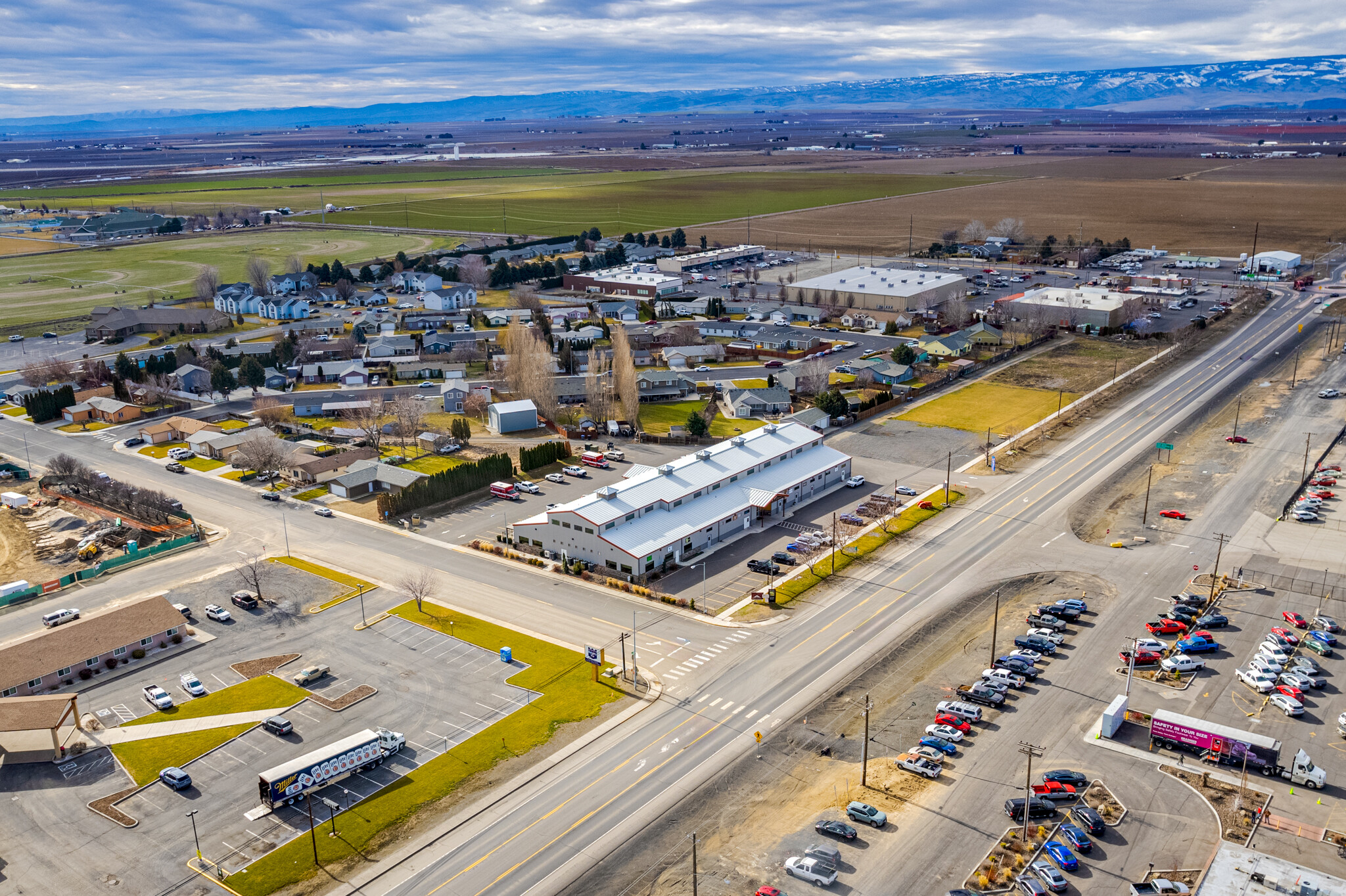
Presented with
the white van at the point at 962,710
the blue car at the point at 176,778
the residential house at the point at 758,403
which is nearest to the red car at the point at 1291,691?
the white van at the point at 962,710

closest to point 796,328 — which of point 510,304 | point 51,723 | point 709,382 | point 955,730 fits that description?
point 709,382

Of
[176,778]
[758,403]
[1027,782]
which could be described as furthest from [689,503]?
[176,778]

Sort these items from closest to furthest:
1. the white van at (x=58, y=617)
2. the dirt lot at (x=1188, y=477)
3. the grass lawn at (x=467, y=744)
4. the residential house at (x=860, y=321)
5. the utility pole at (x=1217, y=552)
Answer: the grass lawn at (x=467, y=744)
the white van at (x=58, y=617)
the utility pole at (x=1217, y=552)
the dirt lot at (x=1188, y=477)
the residential house at (x=860, y=321)

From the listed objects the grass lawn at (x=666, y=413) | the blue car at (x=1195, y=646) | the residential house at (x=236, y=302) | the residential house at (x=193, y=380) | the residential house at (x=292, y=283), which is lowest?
the blue car at (x=1195, y=646)

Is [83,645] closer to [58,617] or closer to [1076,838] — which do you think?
[58,617]

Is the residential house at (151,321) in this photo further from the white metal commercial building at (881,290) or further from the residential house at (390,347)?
the white metal commercial building at (881,290)

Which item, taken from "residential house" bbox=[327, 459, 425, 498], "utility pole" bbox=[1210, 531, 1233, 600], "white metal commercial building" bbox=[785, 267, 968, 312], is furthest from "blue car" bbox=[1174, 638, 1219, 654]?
"white metal commercial building" bbox=[785, 267, 968, 312]
